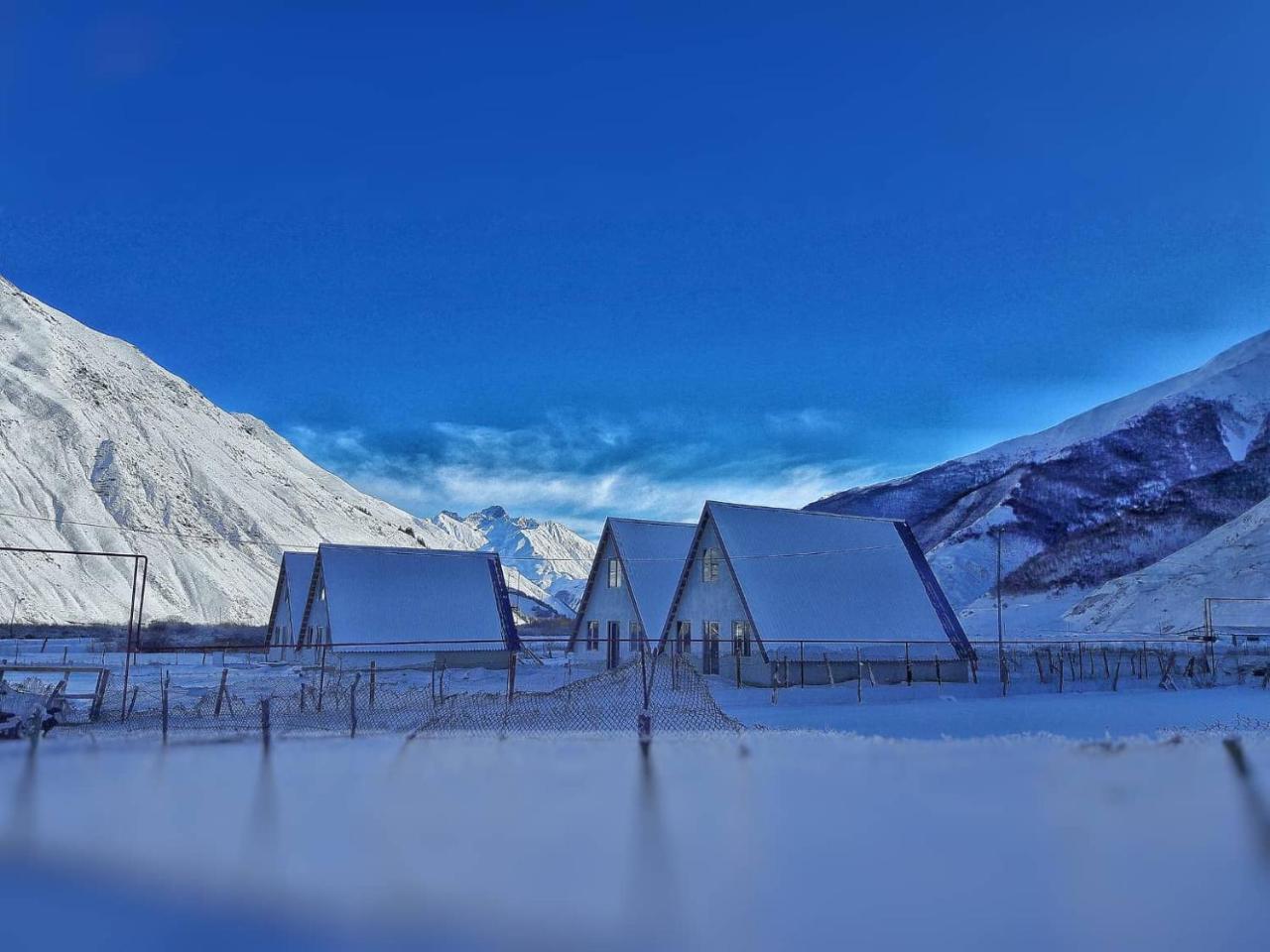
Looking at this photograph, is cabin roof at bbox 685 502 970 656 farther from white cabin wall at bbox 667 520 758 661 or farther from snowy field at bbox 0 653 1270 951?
snowy field at bbox 0 653 1270 951

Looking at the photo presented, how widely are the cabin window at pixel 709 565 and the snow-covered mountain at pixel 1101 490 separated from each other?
202ft

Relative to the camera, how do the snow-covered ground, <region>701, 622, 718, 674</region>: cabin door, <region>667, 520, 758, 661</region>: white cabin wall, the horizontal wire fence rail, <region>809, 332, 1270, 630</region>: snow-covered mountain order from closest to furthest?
the horizontal wire fence rail < the snow-covered ground < <region>667, 520, 758, 661</region>: white cabin wall < <region>701, 622, 718, 674</region>: cabin door < <region>809, 332, 1270, 630</region>: snow-covered mountain

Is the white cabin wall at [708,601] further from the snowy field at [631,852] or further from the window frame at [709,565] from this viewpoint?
the snowy field at [631,852]

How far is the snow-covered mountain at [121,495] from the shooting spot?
8062cm

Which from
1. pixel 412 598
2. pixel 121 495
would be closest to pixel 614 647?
pixel 412 598

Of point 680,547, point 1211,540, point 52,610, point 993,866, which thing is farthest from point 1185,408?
point 993,866

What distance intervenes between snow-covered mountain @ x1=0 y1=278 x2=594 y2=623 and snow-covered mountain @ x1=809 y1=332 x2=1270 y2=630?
62133mm

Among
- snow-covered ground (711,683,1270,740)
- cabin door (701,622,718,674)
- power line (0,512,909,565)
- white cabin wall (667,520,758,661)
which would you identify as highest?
power line (0,512,909,565)

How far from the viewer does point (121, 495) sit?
97.1 metres

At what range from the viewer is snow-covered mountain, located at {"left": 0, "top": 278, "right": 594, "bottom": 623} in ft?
265

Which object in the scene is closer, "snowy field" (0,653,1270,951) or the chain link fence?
"snowy field" (0,653,1270,951)

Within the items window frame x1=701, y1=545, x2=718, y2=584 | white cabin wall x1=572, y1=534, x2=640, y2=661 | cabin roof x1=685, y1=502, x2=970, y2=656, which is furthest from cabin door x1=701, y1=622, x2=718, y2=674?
white cabin wall x1=572, y1=534, x2=640, y2=661

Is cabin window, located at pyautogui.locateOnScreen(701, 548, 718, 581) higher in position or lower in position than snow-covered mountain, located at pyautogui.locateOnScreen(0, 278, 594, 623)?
lower

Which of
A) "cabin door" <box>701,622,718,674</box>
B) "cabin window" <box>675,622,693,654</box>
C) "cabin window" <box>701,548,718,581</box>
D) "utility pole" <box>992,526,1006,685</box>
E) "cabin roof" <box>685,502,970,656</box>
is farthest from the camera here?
"cabin window" <box>675,622,693,654</box>
